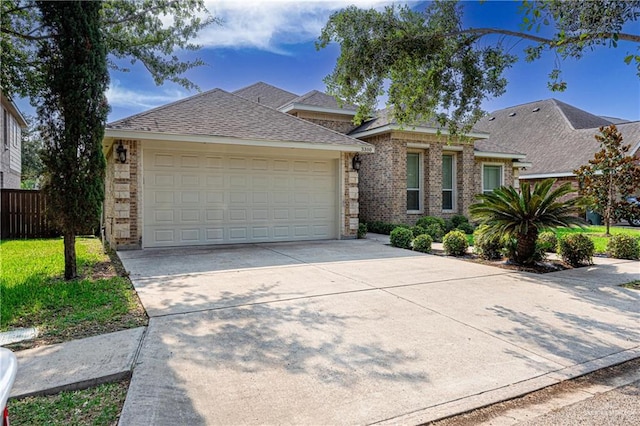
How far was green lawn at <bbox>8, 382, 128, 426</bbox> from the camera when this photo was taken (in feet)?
8.80

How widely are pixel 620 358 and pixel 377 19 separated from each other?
6.61 m

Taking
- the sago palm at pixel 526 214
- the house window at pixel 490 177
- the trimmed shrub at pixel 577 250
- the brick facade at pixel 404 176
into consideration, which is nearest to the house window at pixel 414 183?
the brick facade at pixel 404 176

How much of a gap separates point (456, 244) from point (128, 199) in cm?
820

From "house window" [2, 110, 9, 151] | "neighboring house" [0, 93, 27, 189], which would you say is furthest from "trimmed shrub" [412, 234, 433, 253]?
"house window" [2, 110, 9, 151]

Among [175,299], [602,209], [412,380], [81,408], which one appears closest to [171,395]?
[81,408]

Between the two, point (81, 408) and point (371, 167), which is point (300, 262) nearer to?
point (81, 408)

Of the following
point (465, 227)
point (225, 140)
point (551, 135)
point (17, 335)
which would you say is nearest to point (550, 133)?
point (551, 135)

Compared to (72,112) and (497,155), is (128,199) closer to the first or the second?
(72,112)

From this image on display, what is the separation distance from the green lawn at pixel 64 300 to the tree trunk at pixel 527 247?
7.37 m

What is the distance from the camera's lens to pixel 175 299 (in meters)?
5.51

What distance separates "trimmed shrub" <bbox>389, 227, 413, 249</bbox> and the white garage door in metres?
2.21

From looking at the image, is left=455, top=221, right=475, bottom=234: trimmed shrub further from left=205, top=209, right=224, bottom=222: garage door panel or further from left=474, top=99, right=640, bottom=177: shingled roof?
left=205, top=209, right=224, bottom=222: garage door panel

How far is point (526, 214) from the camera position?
26.3 feet

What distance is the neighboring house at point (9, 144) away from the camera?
16812mm
